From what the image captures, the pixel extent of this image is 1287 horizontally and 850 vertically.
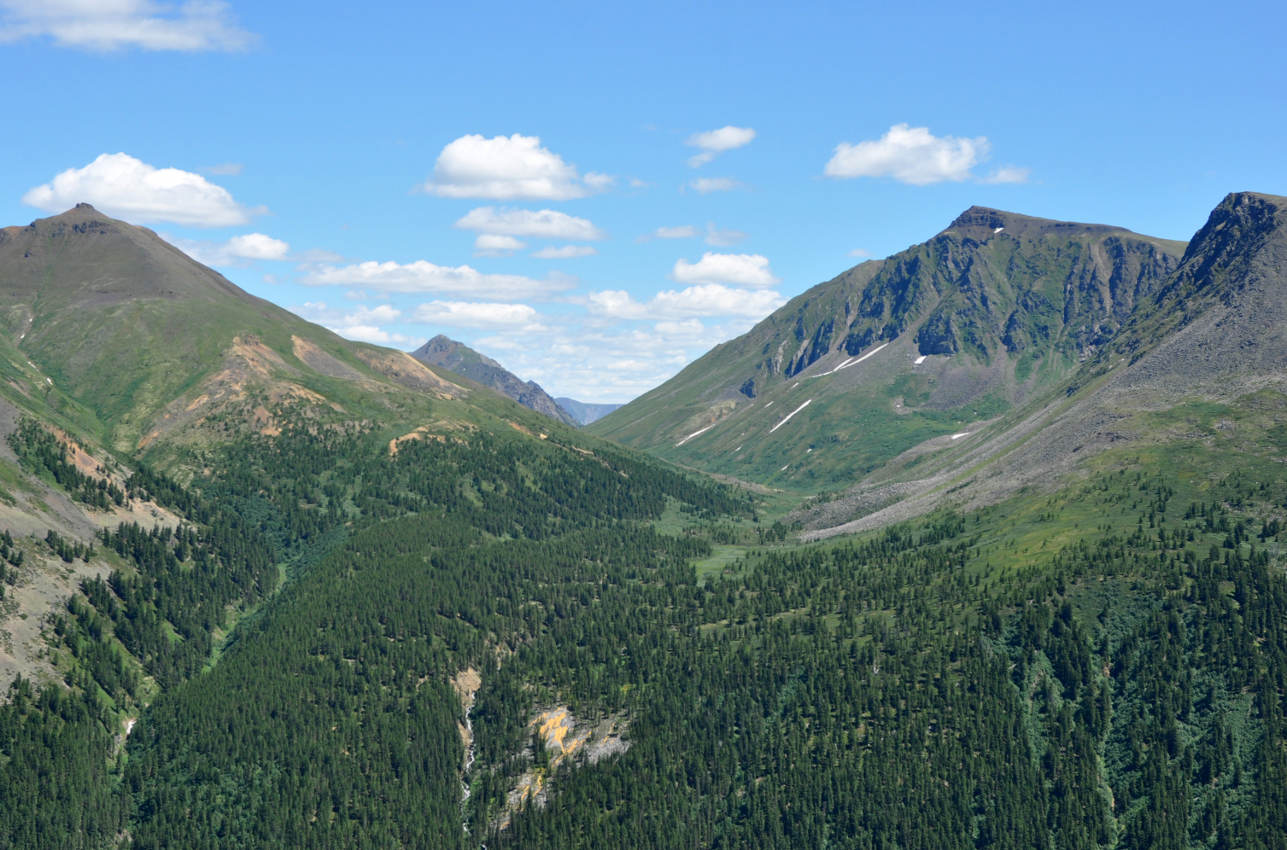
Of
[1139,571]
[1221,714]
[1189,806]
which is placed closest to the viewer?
[1189,806]

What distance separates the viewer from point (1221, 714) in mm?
166750

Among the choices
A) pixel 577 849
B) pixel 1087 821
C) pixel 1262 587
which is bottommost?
pixel 577 849

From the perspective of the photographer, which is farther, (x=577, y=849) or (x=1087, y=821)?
(x=577, y=849)

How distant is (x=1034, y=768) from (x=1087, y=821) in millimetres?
12112

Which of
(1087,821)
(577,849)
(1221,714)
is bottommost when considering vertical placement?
(577,849)

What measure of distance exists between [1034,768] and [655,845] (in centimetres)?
6289

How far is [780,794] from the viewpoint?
17488cm

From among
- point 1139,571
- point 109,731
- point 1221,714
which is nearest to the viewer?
point 1221,714

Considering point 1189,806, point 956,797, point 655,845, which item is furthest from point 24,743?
point 1189,806

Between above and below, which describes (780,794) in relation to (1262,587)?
below

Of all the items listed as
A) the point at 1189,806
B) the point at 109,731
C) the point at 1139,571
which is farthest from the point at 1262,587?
the point at 109,731

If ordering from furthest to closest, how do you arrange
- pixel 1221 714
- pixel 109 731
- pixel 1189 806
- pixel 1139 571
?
pixel 1139 571, pixel 109 731, pixel 1221 714, pixel 1189 806

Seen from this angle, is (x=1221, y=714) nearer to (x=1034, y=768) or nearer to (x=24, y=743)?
(x=1034, y=768)

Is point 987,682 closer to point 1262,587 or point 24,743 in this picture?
point 1262,587
